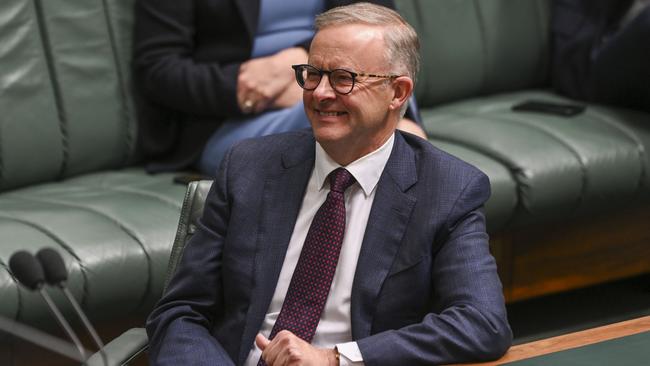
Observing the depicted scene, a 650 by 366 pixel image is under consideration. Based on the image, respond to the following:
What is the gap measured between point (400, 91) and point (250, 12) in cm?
120

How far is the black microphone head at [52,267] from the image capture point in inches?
57.5

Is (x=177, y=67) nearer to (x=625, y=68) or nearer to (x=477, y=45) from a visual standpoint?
(x=477, y=45)

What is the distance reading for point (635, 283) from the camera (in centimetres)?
386

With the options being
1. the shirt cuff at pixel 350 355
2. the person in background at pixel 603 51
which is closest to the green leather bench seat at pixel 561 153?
the person in background at pixel 603 51

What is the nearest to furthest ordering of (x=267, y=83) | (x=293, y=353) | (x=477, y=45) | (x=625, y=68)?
(x=293, y=353) → (x=267, y=83) → (x=625, y=68) → (x=477, y=45)

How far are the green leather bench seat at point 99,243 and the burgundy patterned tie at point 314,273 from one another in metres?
0.78

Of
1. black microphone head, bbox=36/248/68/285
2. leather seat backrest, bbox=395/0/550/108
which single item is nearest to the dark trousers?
leather seat backrest, bbox=395/0/550/108

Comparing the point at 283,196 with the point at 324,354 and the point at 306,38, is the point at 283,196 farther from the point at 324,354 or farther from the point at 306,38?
the point at 306,38

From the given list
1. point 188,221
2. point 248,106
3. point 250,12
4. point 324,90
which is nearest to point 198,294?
point 188,221

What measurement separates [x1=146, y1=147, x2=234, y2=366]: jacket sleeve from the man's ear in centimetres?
31

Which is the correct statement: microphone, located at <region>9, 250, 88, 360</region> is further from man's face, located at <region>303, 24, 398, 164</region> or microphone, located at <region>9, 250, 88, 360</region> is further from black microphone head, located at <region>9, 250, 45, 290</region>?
man's face, located at <region>303, 24, 398, 164</region>

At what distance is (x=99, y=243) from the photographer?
9.00 ft

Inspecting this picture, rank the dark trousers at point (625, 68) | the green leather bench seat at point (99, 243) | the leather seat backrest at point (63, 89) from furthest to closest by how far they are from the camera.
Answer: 1. the dark trousers at point (625, 68)
2. the leather seat backrest at point (63, 89)
3. the green leather bench seat at point (99, 243)

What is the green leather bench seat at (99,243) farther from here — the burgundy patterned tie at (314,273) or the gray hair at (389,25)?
the gray hair at (389,25)
